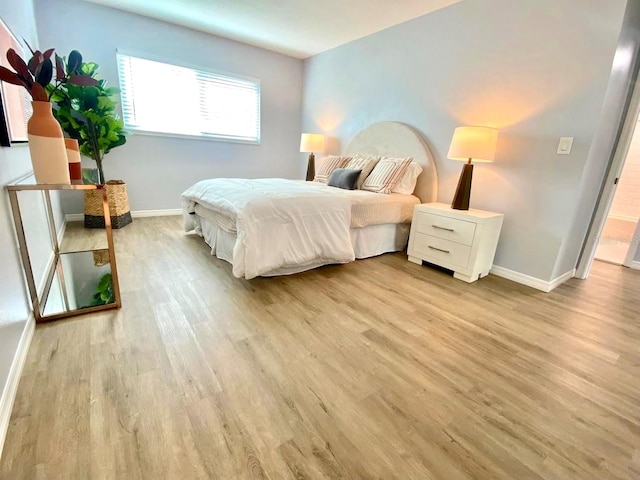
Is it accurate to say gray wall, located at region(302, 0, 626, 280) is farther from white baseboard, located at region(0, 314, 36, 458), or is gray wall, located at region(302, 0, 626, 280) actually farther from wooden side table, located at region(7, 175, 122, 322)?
white baseboard, located at region(0, 314, 36, 458)

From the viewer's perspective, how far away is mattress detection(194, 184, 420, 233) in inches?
111

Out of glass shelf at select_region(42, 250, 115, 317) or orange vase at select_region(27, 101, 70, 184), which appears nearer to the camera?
orange vase at select_region(27, 101, 70, 184)

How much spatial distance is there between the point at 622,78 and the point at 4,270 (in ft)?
13.3

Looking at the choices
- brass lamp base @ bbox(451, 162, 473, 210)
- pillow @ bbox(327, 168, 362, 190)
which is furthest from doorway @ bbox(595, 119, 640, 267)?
pillow @ bbox(327, 168, 362, 190)

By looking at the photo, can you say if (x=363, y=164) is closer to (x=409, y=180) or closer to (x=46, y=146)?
(x=409, y=180)

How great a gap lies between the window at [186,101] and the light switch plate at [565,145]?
3917 millimetres

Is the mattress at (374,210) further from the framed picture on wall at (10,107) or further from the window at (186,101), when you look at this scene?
the window at (186,101)

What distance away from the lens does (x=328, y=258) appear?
8.64 feet

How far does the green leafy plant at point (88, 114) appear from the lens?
9.62 feet

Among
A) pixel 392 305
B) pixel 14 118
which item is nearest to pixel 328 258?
pixel 392 305

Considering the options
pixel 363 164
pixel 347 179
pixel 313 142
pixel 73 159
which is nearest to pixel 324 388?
pixel 73 159

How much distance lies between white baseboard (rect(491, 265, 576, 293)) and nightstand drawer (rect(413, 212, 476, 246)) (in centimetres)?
56

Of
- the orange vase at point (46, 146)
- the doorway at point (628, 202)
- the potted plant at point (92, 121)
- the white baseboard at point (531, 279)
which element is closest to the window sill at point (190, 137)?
the potted plant at point (92, 121)

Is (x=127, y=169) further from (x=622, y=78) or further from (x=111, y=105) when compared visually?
(x=622, y=78)
